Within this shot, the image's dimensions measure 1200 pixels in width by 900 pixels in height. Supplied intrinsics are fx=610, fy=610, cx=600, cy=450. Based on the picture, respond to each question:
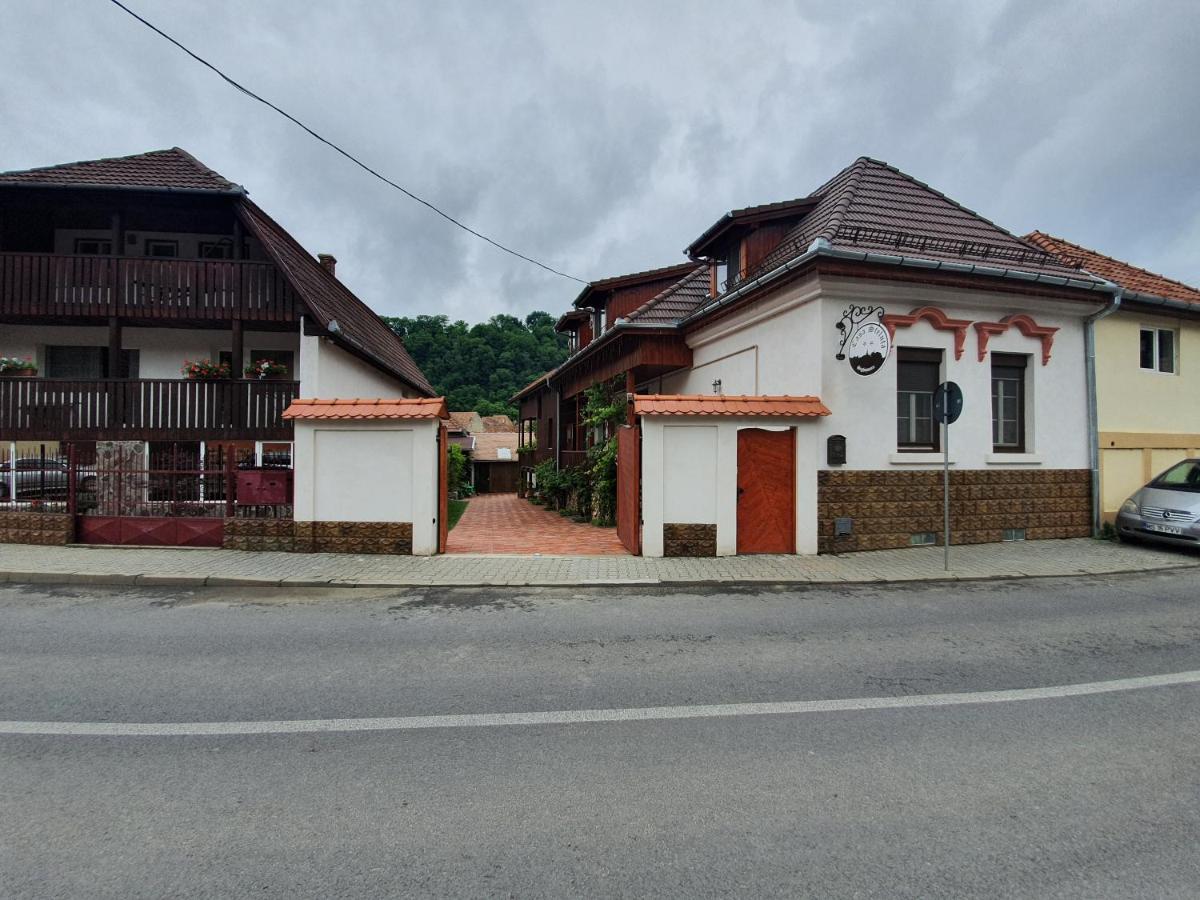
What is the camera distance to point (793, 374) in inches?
403

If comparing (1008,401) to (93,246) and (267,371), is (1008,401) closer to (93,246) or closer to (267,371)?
(267,371)

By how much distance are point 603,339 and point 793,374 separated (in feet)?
18.2

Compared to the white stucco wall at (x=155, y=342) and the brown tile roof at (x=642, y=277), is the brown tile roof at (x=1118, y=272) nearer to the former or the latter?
the brown tile roof at (x=642, y=277)

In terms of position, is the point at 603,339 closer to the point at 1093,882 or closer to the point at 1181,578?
the point at 1181,578

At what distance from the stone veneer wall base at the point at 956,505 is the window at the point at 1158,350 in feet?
9.99

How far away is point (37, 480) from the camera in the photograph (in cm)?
1043

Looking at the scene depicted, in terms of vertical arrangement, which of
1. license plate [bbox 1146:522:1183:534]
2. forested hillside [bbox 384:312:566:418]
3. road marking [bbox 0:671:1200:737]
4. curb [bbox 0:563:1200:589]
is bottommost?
road marking [bbox 0:671:1200:737]

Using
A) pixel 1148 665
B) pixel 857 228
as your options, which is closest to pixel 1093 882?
pixel 1148 665

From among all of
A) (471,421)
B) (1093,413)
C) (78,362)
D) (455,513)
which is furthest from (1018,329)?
(471,421)

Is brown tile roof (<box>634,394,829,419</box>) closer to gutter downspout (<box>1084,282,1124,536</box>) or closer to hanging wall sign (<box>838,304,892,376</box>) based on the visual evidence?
hanging wall sign (<box>838,304,892,376</box>)

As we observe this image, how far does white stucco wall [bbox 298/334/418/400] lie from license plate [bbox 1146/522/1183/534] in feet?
48.7

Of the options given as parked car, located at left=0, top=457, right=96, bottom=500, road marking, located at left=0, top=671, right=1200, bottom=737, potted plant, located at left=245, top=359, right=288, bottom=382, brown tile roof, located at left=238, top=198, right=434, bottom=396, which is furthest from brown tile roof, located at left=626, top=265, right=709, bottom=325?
road marking, located at left=0, top=671, right=1200, bottom=737

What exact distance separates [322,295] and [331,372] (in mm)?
2566

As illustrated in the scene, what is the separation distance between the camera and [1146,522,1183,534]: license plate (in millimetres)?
9758
